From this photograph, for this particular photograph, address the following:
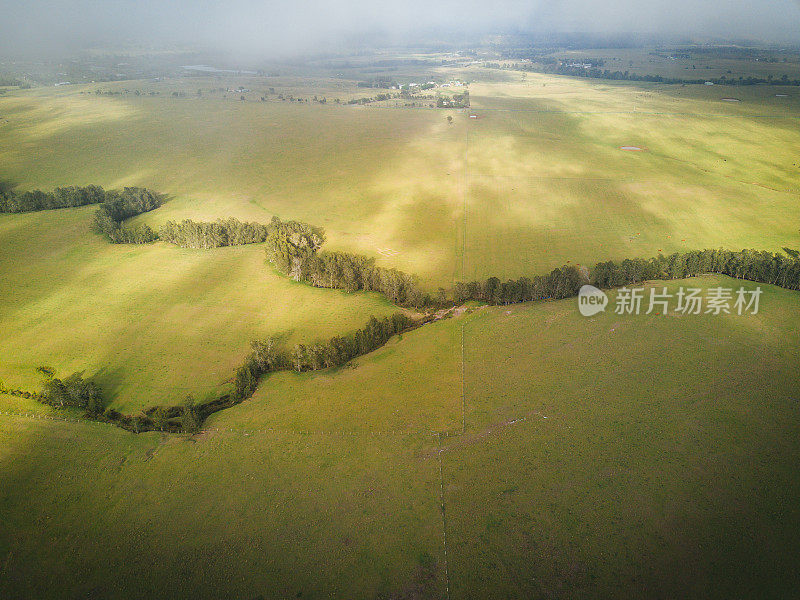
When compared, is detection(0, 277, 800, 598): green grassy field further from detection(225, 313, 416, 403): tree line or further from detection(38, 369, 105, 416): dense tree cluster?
detection(225, 313, 416, 403): tree line

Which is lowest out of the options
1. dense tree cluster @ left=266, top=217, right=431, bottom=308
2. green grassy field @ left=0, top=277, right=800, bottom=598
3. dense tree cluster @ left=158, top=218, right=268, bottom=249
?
green grassy field @ left=0, top=277, right=800, bottom=598

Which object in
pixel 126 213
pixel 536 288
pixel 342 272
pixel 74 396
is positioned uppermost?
pixel 126 213

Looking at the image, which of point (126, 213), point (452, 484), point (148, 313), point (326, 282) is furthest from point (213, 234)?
point (452, 484)

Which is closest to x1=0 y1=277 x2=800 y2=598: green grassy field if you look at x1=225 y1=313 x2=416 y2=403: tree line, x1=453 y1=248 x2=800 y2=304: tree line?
x1=225 y1=313 x2=416 y2=403: tree line

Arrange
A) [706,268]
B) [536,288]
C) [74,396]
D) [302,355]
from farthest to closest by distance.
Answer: [706,268]
[536,288]
[302,355]
[74,396]

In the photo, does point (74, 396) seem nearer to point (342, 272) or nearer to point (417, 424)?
point (417, 424)

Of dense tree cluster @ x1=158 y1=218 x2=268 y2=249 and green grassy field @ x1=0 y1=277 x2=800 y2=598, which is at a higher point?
dense tree cluster @ x1=158 y1=218 x2=268 y2=249

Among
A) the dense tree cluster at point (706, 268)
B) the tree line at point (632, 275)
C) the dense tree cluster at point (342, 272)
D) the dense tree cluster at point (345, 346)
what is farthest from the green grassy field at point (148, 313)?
the dense tree cluster at point (706, 268)
